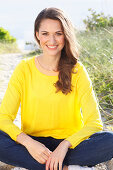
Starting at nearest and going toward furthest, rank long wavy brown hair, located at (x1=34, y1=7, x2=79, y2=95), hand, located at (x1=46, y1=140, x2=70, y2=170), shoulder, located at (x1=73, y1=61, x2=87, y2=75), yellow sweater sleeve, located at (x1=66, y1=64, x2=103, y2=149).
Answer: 1. hand, located at (x1=46, y1=140, x2=70, y2=170)
2. yellow sweater sleeve, located at (x1=66, y1=64, x2=103, y2=149)
3. long wavy brown hair, located at (x1=34, y1=7, x2=79, y2=95)
4. shoulder, located at (x1=73, y1=61, x2=87, y2=75)

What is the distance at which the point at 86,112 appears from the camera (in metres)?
2.28

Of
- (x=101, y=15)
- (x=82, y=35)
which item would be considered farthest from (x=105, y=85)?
(x=101, y=15)

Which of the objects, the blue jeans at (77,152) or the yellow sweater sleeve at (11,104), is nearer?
the blue jeans at (77,152)

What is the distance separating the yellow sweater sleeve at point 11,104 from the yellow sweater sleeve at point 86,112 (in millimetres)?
478

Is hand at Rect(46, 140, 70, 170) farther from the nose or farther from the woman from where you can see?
the nose

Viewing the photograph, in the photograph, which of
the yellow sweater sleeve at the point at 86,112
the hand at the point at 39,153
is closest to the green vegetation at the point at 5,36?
the yellow sweater sleeve at the point at 86,112

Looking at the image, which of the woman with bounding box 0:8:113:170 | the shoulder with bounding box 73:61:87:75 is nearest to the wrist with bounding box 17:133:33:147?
the woman with bounding box 0:8:113:170

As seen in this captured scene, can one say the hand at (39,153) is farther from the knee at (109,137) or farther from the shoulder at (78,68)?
the shoulder at (78,68)

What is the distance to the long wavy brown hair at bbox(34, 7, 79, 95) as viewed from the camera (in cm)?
229

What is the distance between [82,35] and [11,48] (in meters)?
8.28

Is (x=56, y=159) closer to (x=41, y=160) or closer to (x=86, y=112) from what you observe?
(x=41, y=160)

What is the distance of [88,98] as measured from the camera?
7.53ft

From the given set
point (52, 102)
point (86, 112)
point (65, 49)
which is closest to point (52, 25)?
point (65, 49)

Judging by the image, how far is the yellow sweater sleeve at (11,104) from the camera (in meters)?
2.21
